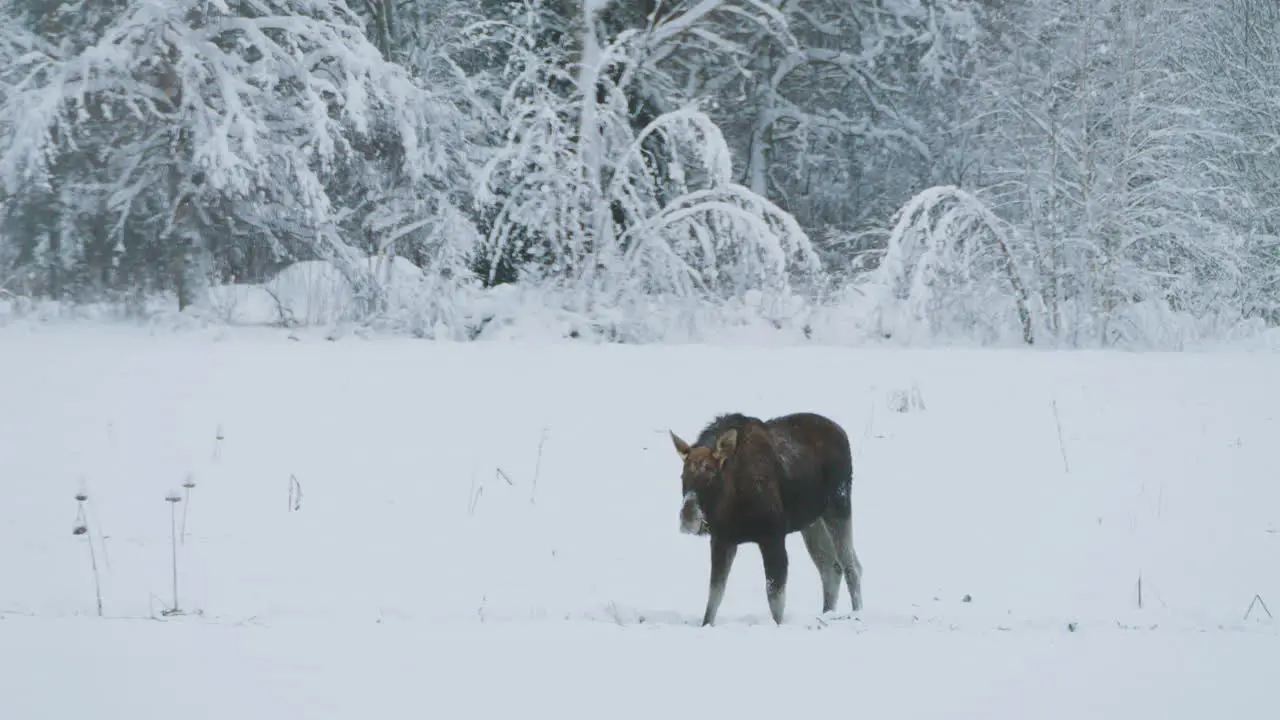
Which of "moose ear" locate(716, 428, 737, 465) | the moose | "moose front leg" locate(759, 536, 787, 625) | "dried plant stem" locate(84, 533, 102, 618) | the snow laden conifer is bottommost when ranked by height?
"dried plant stem" locate(84, 533, 102, 618)

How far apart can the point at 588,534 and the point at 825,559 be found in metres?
2.46

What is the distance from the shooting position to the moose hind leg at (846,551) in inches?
275

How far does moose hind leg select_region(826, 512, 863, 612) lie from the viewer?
700cm

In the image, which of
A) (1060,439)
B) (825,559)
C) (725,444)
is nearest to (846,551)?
(825,559)

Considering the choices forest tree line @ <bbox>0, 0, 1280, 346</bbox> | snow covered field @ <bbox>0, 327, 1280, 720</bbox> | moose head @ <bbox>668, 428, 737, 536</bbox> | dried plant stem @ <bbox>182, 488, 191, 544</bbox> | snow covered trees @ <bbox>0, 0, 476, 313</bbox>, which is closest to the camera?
snow covered field @ <bbox>0, 327, 1280, 720</bbox>

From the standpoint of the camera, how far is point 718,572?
20.2 ft

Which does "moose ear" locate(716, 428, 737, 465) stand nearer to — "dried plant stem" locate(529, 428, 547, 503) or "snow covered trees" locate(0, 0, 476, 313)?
"dried plant stem" locate(529, 428, 547, 503)

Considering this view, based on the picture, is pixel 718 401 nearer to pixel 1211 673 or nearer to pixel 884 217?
pixel 1211 673

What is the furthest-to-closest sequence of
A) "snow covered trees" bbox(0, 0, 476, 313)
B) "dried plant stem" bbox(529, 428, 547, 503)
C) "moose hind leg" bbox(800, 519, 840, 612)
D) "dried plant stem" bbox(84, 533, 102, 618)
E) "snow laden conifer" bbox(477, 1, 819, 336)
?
"snow laden conifer" bbox(477, 1, 819, 336) < "snow covered trees" bbox(0, 0, 476, 313) < "dried plant stem" bbox(529, 428, 547, 503) < "moose hind leg" bbox(800, 519, 840, 612) < "dried plant stem" bbox(84, 533, 102, 618)

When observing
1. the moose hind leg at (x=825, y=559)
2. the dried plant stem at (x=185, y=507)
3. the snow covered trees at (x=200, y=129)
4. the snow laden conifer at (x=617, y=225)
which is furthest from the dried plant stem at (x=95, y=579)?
the snow laden conifer at (x=617, y=225)

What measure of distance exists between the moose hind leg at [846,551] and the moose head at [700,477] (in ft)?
3.84

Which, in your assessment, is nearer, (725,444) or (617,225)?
(725,444)

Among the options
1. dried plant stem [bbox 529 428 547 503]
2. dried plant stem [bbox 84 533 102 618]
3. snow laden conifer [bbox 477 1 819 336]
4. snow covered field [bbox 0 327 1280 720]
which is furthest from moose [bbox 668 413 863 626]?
snow laden conifer [bbox 477 1 819 336]

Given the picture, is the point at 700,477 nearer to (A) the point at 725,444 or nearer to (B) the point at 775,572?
(A) the point at 725,444
